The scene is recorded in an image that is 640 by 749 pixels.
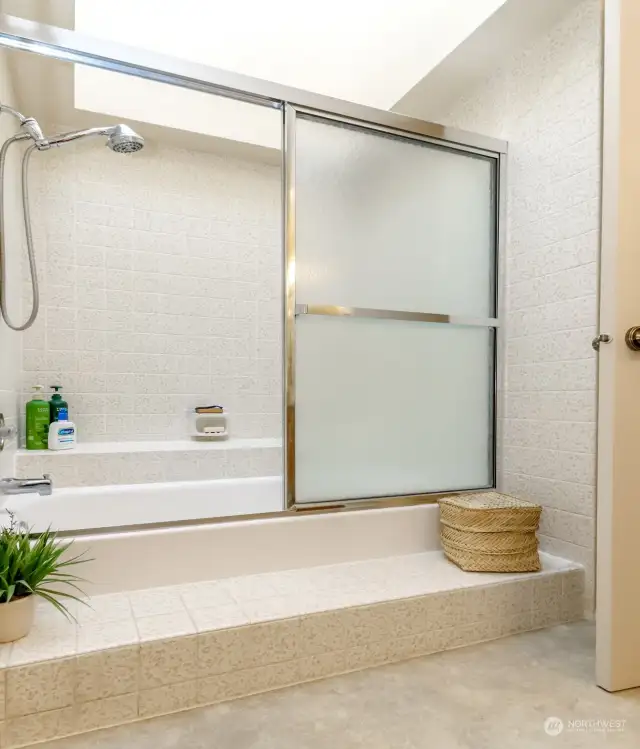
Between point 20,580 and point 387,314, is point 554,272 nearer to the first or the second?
point 387,314

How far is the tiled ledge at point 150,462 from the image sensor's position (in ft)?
8.43

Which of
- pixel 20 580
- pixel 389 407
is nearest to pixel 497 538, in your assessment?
pixel 389 407

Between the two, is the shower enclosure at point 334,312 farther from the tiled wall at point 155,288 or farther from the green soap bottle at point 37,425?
the green soap bottle at point 37,425

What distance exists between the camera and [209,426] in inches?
122

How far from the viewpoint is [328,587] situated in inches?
69.8

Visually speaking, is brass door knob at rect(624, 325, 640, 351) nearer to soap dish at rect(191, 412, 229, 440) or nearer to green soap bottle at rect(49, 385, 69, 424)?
soap dish at rect(191, 412, 229, 440)

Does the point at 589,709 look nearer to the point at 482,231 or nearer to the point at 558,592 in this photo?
the point at 558,592

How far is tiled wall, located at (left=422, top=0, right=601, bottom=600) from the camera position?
205cm

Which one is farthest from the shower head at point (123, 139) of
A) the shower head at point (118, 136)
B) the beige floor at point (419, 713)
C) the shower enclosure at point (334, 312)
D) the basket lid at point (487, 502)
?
the beige floor at point (419, 713)

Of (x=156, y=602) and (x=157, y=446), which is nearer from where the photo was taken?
(x=156, y=602)

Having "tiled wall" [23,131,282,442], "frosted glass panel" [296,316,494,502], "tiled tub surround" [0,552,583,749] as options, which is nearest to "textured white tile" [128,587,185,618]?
"tiled tub surround" [0,552,583,749]

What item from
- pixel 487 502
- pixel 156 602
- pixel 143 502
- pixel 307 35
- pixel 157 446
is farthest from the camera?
pixel 157 446

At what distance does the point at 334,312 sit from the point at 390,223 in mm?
461

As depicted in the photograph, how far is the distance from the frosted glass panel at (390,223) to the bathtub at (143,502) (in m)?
1.03
